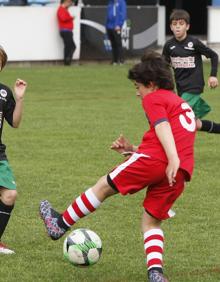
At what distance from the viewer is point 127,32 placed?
26938 millimetres

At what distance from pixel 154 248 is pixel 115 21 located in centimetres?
1981

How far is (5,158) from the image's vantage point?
22.8ft

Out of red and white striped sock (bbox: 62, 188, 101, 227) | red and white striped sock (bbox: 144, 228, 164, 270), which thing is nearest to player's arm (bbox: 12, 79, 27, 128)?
red and white striped sock (bbox: 62, 188, 101, 227)

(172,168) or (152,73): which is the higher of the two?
(152,73)

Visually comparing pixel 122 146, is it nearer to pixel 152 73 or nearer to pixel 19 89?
pixel 152 73

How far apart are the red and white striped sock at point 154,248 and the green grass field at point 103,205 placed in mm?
330

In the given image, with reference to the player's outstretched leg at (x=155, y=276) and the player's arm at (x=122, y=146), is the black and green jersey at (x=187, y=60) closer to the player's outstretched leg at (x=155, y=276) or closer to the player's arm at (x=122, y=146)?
the player's arm at (x=122, y=146)

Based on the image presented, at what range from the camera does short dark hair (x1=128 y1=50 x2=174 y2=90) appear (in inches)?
241

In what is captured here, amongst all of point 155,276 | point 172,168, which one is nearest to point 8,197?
point 155,276

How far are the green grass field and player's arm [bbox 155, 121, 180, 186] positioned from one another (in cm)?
86

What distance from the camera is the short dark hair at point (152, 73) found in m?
6.12

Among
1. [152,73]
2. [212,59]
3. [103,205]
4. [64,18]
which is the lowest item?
[64,18]

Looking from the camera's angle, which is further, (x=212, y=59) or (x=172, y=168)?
(x=212, y=59)

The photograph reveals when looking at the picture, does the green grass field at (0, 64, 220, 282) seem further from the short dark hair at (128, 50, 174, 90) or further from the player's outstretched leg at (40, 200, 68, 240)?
the short dark hair at (128, 50, 174, 90)
